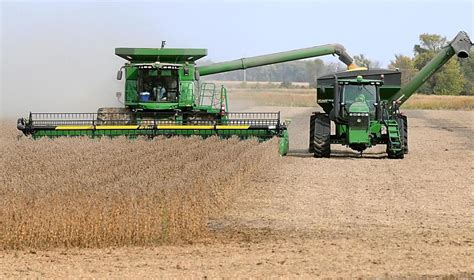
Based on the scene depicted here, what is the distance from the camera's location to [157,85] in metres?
21.2

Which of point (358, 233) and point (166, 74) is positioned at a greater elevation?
point (166, 74)

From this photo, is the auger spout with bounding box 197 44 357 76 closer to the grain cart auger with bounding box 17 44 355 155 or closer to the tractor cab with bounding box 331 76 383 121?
the grain cart auger with bounding box 17 44 355 155

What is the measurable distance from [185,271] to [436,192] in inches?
253

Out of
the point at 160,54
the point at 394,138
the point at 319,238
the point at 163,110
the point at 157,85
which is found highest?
the point at 160,54

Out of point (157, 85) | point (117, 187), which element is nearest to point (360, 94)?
point (157, 85)

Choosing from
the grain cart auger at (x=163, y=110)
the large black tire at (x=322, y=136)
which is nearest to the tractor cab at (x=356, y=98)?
the large black tire at (x=322, y=136)

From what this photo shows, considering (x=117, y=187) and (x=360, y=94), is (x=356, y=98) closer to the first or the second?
(x=360, y=94)

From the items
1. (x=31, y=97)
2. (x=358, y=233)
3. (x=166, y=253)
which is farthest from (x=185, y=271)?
(x=31, y=97)

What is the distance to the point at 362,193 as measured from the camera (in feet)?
43.8

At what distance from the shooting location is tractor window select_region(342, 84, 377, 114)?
18953 mm

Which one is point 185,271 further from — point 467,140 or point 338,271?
point 467,140

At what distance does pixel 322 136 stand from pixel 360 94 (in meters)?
1.18

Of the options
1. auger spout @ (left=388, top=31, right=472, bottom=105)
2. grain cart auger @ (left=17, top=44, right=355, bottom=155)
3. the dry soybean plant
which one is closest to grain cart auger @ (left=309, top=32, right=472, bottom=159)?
grain cart auger @ (left=17, top=44, right=355, bottom=155)

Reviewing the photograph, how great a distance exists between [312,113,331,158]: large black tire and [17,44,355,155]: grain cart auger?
65cm
